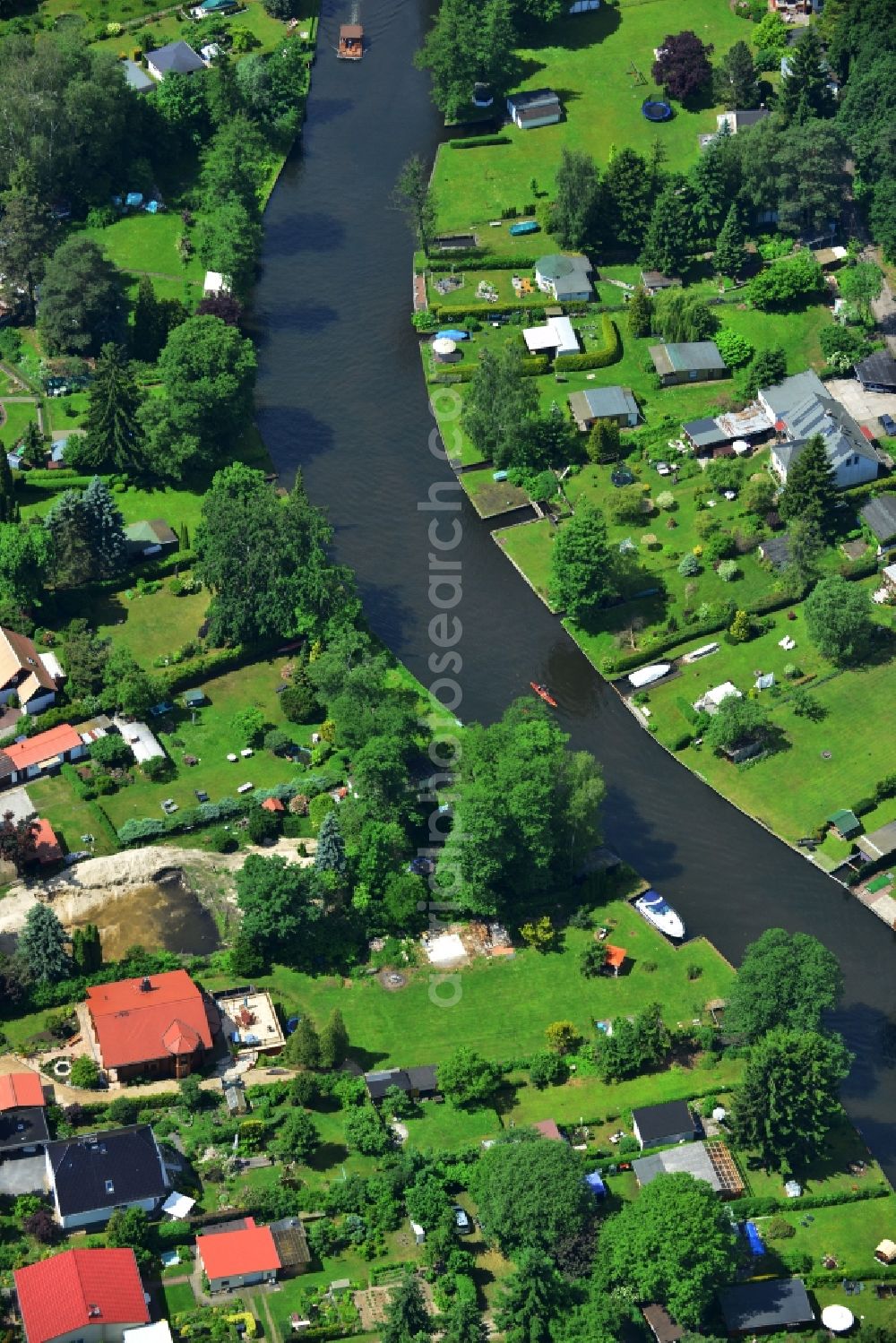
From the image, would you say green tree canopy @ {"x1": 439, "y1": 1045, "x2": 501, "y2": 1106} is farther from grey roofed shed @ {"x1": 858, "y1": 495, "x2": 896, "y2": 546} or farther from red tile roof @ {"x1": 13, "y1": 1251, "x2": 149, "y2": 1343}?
grey roofed shed @ {"x1": 858, "y1": 495, "x2": 896, "y2": 546}

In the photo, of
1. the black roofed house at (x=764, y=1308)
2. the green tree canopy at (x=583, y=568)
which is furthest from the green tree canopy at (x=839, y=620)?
the black roofed house at (x=764, y=1308)

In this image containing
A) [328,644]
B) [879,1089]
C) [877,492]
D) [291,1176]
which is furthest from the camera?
[877,492]

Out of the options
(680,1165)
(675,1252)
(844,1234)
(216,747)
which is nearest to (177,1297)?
(675,1252)

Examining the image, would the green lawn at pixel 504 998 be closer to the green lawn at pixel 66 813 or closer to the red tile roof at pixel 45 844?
the red tile roof at pixel 45 844

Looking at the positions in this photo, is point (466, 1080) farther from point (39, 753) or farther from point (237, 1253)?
point (39, 753)

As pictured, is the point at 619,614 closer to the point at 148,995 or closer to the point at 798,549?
the point at 798,549

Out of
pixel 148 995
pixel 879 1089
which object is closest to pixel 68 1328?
pixel 148 995
